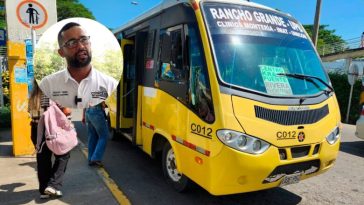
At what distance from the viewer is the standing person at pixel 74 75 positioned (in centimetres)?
207

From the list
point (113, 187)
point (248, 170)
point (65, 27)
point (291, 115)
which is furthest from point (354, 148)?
point (65, 27)

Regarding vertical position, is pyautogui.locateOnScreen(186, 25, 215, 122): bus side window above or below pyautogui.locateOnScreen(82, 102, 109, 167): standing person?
above

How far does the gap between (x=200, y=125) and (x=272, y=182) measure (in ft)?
3.39

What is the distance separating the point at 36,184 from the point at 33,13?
2.47m

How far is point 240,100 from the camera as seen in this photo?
3.39 meters

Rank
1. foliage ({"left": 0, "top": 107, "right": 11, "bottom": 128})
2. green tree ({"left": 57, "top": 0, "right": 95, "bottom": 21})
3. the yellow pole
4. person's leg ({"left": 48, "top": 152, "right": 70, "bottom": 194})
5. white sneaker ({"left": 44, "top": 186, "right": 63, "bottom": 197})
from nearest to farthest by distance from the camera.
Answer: white sneaker ({"left": 44, "top": 186, "right": 63, "bottom": 197}), person's leg ({"left": 48, "top": 152, "right": 70, "bottom": 194}), the yellow pole, foliage ({"left": 0, "top": 107, "right": 11, "bottom": 128}), green tree ({"left": 57, "top": 0, "right": 95, "bottom": 21})

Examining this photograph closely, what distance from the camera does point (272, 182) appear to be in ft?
11.7

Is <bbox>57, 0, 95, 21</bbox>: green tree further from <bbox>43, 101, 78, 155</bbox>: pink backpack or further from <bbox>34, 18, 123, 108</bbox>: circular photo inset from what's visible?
<bbox>34, 18, 123, 108</bbox>: circular photo inset

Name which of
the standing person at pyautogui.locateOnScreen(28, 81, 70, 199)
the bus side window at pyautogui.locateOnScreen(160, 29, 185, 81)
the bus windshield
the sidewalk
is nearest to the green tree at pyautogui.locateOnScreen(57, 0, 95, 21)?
the sidewalk

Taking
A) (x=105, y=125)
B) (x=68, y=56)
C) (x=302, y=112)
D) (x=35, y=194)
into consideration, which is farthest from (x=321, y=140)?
(x=35, y=194)

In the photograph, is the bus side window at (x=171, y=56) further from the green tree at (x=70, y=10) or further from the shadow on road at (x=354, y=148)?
the green tree at (x=70, y=10)

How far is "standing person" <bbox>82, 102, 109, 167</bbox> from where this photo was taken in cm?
532

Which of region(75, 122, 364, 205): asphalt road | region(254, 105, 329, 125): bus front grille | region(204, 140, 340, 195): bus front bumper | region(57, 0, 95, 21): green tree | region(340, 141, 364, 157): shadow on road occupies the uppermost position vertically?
region(57, 0, 95, 21): green tree

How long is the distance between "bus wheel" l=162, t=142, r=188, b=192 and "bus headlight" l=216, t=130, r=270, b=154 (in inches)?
48.5
